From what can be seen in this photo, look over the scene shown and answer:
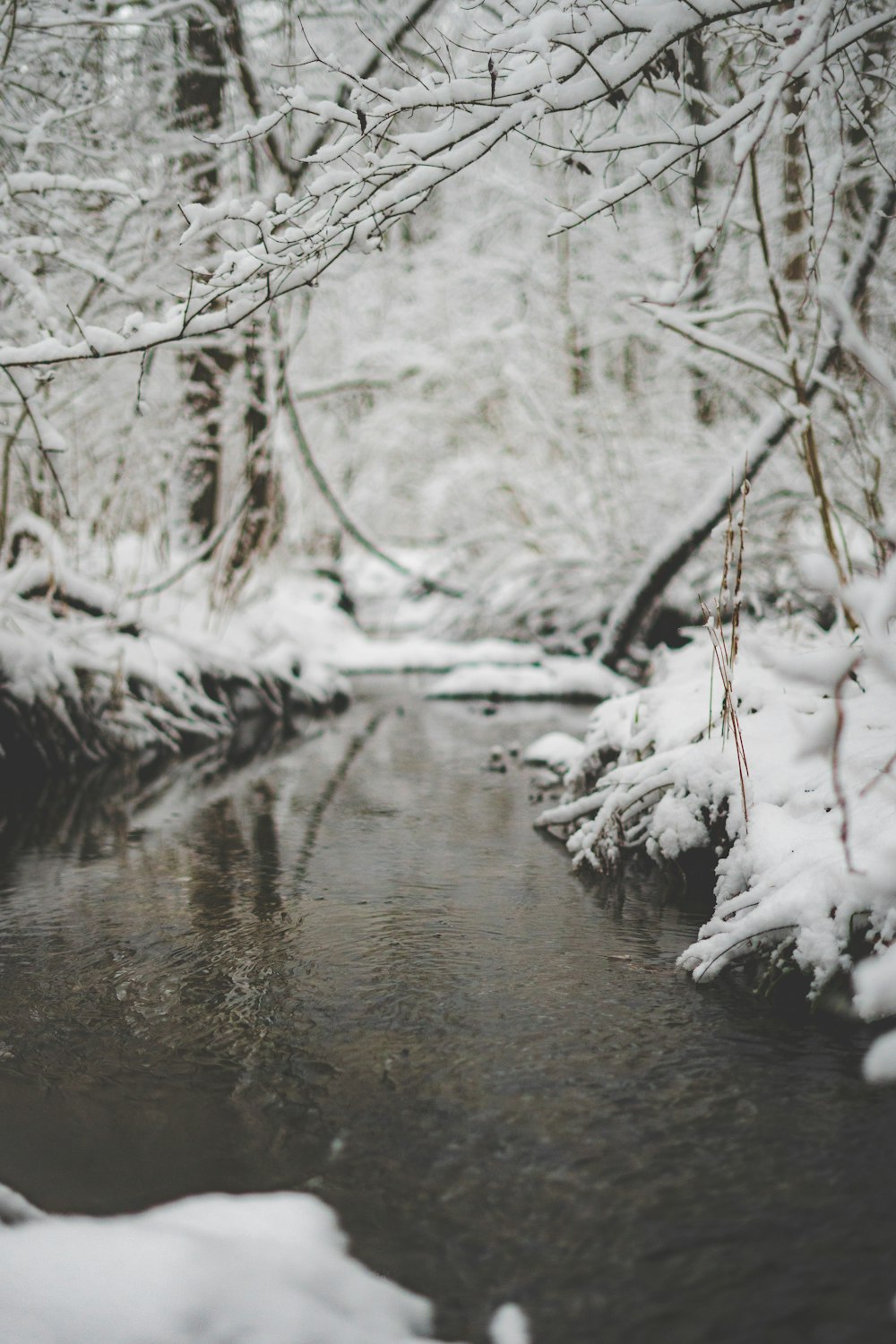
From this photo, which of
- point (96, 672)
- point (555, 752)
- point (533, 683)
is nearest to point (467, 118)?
point (555, 752)

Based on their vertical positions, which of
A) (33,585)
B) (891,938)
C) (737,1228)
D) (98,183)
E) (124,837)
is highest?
(98,183)

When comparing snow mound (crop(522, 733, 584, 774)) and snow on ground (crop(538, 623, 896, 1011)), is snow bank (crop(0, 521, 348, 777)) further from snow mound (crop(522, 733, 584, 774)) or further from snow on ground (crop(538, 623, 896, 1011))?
snow on ground (crop(538, 623, 896, 1011))

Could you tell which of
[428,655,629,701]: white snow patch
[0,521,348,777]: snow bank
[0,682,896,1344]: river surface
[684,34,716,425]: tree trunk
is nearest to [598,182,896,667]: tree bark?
[428,655,629,701]: white snow patch

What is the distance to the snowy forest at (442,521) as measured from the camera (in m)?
1.66

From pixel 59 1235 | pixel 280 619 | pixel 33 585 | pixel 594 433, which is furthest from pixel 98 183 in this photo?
pixel 594 433

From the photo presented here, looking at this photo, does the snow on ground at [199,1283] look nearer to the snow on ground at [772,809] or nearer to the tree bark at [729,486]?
the snow on ground at [772,809]

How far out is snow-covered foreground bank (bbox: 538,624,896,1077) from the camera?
71.2 inches

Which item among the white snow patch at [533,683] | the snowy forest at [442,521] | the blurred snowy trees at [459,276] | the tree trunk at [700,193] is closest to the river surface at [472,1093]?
the snowy forest at [442,521]

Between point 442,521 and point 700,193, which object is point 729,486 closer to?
point 700,193

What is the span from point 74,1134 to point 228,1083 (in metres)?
0.31

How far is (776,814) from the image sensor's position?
9.04 ft

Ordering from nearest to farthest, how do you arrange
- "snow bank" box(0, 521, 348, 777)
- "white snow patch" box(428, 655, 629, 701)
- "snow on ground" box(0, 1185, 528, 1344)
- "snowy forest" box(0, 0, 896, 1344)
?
"snow on ground" box(0, 1185, 528, 1344)
"snowy forest" box(0, 0, 896, 1344)
"snow bank" box(0, 521, 348, 777)
"white snow patch" box(428, 655, 629, 701)

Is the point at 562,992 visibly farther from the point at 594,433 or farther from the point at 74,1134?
the point at 594,433

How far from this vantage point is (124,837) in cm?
425
